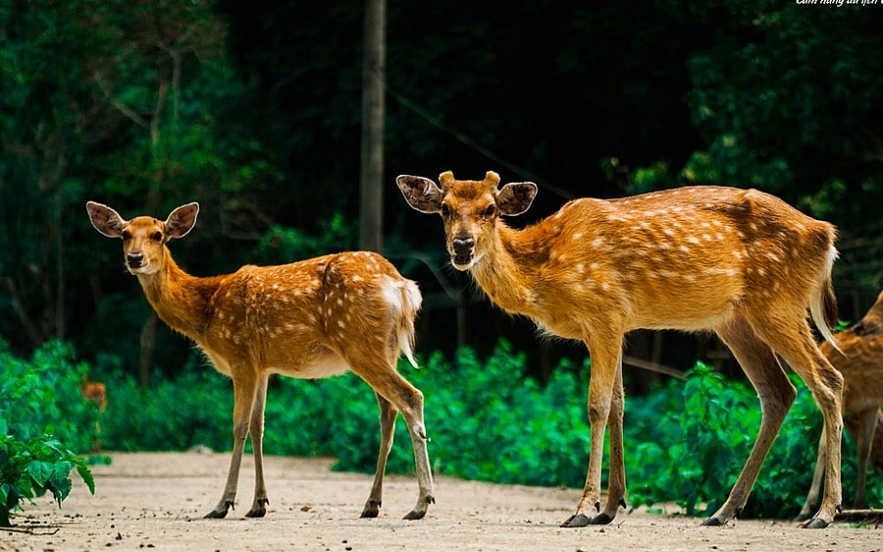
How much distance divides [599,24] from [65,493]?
43.5ft

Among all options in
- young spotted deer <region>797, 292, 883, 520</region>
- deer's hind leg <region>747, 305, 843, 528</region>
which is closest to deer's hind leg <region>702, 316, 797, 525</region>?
deer's hind leg <region>747, 305, 843, 528</region>

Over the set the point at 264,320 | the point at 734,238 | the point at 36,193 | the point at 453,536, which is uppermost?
the point at 36,193

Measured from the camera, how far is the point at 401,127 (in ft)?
70.4

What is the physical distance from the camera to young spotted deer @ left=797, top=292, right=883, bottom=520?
9914 millimetres

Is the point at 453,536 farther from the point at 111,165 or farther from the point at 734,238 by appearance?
the point at 111,165

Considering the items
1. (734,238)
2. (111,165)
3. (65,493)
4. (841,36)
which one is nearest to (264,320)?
(65,493)

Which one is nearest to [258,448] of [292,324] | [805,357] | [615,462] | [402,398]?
[292,324]

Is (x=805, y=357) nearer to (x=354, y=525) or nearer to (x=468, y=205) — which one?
(x=468, y=205)

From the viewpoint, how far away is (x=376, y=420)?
15.2 m

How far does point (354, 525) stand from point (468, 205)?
2.16 meters

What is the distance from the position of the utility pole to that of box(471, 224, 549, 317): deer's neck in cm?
745

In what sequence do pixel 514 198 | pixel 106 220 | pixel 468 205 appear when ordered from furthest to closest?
pixel 106 220 < pixel 514 198 < pixel 468 205

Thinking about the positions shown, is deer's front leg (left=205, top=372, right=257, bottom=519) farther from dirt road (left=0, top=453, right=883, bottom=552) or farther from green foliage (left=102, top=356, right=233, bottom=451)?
green foliage (left=102, top=356, right=233, bottom=451)

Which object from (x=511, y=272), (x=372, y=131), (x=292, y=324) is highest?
(x=372, y=131)
